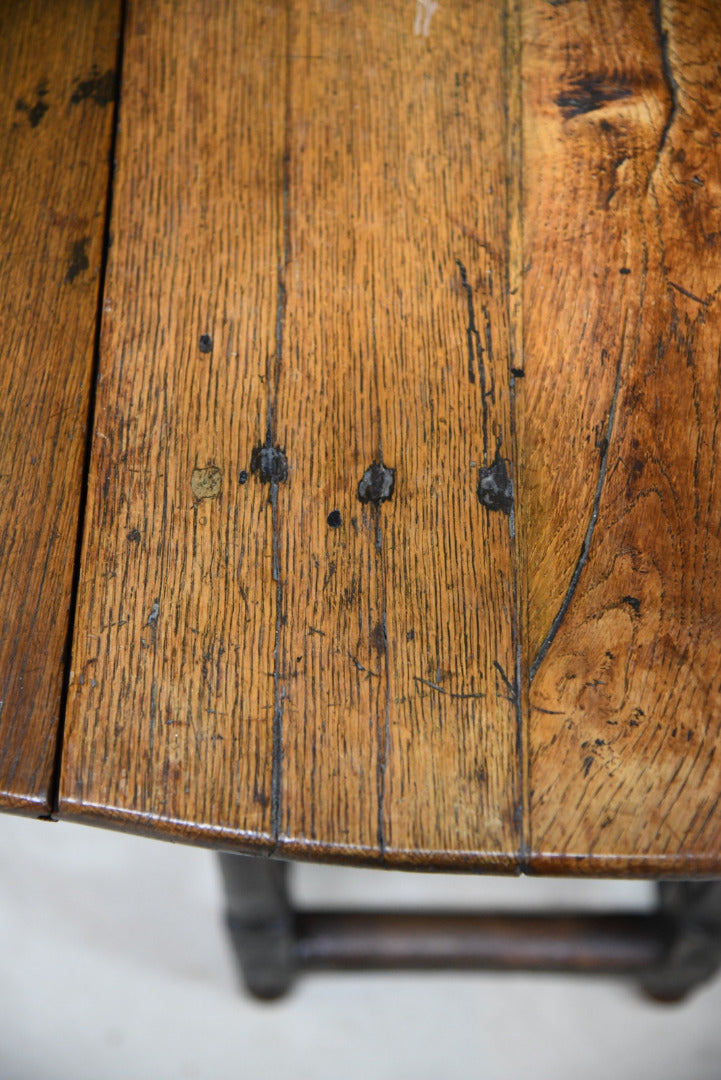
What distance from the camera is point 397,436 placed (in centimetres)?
65

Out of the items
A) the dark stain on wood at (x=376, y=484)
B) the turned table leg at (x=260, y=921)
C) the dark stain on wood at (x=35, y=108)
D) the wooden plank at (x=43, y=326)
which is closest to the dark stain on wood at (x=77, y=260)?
the wooden plank at (x=43, y=326)

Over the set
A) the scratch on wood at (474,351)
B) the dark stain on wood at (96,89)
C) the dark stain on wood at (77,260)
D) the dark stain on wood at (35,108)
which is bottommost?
the scratch on wood at (474,351)

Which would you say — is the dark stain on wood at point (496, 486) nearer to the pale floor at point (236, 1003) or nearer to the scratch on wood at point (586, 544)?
the scratch on wood at point (586, 544)

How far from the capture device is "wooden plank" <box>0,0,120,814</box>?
60 cm

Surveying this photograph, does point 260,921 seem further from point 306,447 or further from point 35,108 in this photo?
point 35,108

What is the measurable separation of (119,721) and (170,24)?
593mm

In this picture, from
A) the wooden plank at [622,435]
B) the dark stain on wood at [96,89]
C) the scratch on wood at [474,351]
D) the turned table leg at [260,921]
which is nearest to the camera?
the wooden plank at [622,435]

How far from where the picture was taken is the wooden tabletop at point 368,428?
1.86 feet

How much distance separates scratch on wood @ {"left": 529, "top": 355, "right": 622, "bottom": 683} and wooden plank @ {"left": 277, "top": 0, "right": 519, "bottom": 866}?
20 mm

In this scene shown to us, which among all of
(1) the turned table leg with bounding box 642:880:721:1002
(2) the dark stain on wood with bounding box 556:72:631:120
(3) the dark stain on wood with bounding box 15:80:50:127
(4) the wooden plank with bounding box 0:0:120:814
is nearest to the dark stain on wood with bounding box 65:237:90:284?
(4) the wooden plank with bounding box 0:0:120:814

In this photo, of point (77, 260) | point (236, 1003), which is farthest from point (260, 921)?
point (77, 260)

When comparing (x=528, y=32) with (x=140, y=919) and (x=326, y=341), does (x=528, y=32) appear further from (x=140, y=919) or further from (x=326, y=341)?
(x=140, y=919)

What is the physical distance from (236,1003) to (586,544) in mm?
875

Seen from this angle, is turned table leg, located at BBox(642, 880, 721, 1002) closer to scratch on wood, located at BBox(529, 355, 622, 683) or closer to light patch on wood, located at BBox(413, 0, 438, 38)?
scratch on wood, located at BBox(529, 355, 622, 683)
